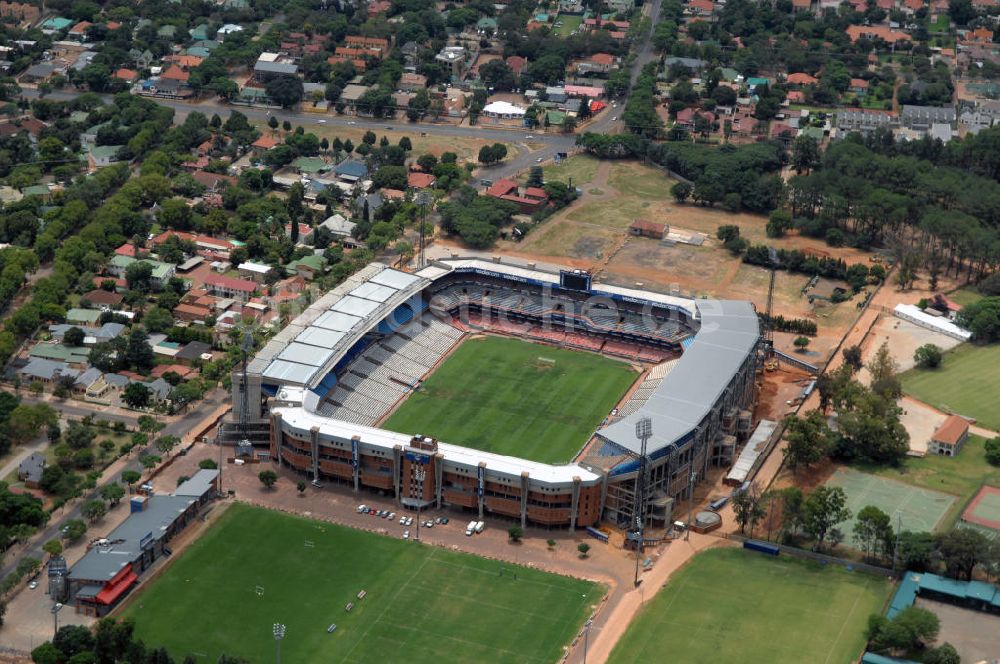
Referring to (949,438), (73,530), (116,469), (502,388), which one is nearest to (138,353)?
(116,469)

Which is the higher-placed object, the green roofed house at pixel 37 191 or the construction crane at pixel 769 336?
the construction crane at pixel 769 336

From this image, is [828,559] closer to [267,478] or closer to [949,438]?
[949,438]

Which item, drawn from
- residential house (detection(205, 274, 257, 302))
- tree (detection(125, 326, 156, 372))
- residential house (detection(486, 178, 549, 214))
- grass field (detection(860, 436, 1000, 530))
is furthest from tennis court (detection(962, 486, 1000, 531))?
residential house (detection(205, 274, 257, 302))

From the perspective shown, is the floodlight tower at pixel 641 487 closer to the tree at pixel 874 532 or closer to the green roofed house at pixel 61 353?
the tree at pixel 874 532

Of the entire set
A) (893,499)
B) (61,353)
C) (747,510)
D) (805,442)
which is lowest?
(61,353)

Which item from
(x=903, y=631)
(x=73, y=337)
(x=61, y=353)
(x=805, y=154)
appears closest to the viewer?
(x=903, y=631)

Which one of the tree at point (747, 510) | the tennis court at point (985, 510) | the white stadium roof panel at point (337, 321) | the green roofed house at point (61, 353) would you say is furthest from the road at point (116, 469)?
the tennis court at point (985, 510)

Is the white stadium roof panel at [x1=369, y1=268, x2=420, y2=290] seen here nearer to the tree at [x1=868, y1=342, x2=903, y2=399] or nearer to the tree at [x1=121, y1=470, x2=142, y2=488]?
the tree at [x1=121, y1=470, x2=142, y2=488]
